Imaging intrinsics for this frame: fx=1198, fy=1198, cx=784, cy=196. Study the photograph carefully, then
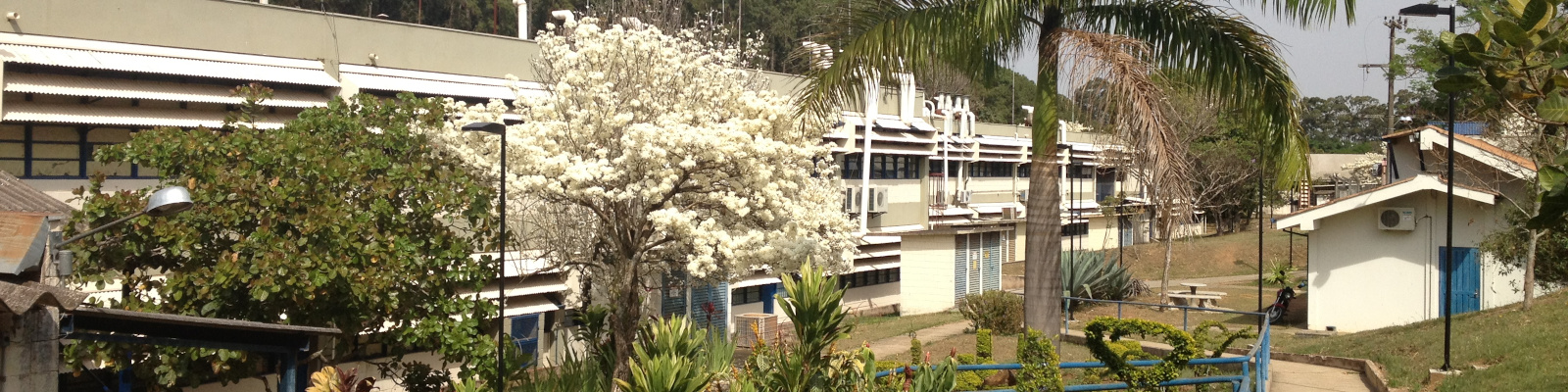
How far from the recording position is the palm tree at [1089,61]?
9.86m

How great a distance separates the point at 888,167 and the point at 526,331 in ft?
45.5

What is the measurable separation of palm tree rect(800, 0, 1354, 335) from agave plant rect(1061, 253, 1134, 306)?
17.8m

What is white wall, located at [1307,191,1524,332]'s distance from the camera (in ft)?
70.5

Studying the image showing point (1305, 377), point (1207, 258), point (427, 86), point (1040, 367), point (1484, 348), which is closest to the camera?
point (1040, 367)

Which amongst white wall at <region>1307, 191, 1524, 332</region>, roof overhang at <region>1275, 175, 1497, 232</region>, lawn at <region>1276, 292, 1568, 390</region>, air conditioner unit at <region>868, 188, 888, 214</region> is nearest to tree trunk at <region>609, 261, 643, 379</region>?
lawn at <region>1276, 292, 1568, 390</region>

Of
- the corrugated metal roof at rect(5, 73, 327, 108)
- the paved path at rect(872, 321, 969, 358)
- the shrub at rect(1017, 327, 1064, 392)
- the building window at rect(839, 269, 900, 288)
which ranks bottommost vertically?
the paved path at rect(872, 321, 969, 358)

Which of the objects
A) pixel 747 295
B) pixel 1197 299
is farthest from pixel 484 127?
pixel 1197 299

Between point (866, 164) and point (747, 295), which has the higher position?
point (866, 164)

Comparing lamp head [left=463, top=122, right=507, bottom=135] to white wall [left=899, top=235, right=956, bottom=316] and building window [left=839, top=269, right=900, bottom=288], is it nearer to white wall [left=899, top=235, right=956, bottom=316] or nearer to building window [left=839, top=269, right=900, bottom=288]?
building window [left=839, top=269, right=900, bottom=288]

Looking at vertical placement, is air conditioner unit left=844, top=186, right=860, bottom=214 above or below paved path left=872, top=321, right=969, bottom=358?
above

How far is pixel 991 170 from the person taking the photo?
40438 mm

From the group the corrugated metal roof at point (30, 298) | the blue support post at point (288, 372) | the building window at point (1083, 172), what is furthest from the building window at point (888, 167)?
the corrugated metal roof at point (30, 298)

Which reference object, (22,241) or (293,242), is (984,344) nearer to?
(293,242)

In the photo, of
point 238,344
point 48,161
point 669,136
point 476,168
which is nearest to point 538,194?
point 476,168
